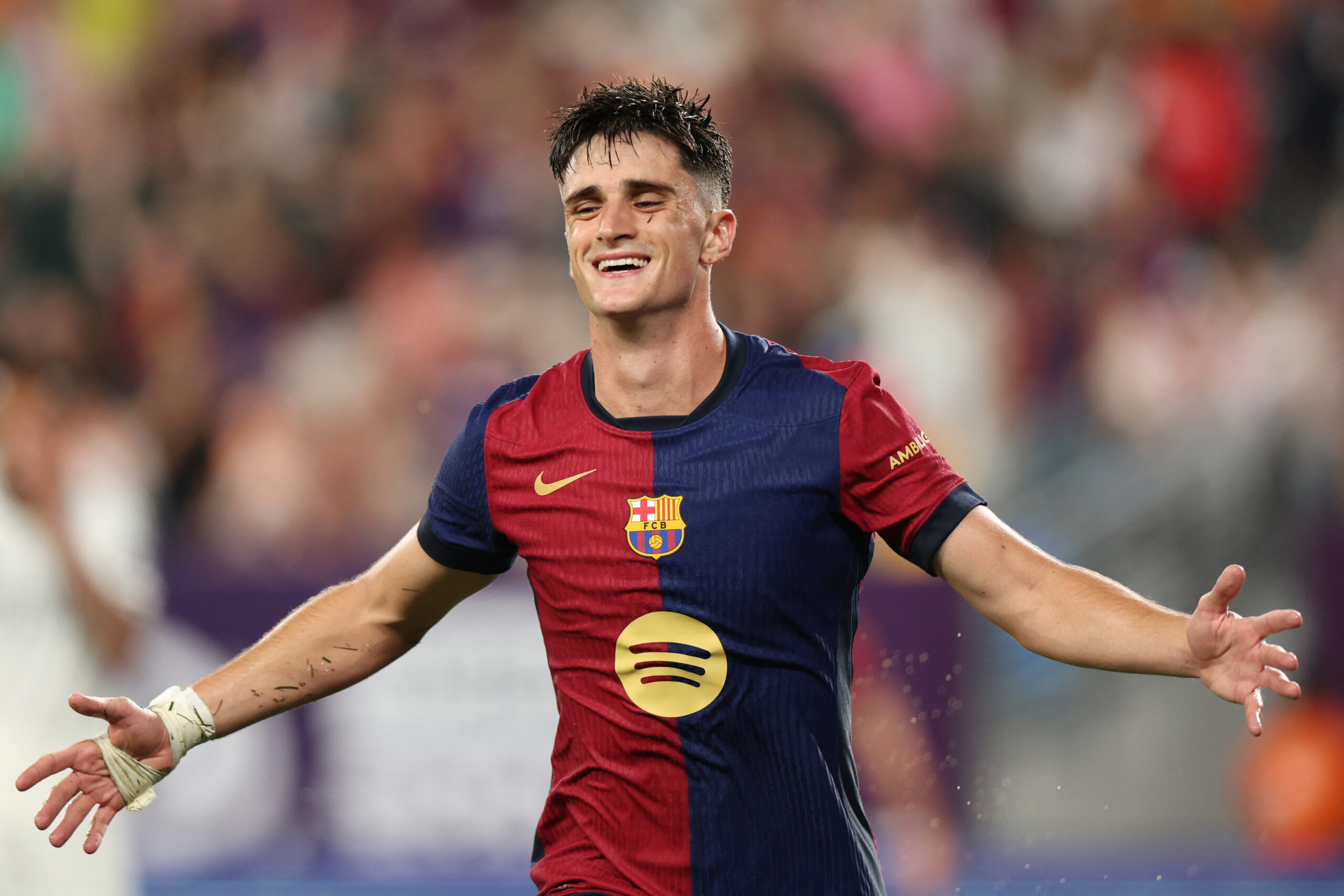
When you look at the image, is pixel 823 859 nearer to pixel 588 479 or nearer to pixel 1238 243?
pixel 588 479

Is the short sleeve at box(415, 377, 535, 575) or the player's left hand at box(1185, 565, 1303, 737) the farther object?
the short sleeve at box(415, 377, 535, 575)

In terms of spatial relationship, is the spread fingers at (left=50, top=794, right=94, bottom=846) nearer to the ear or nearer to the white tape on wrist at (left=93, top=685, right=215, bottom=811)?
the white tape on wrist at (left=93, top=685, right=215, bottom=811)

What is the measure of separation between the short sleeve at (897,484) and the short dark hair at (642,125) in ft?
2.29

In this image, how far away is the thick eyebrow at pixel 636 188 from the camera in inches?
140

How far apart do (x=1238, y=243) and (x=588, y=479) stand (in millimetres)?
7157

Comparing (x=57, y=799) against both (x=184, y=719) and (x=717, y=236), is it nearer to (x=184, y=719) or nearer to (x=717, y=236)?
(x=184, y=719)

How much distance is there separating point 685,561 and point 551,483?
39 cm

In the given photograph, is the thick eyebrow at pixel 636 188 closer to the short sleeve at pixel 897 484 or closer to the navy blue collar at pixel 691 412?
the navy blue collar at pixel 691 412

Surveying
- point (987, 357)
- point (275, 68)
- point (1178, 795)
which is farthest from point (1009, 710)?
point (275, 68)

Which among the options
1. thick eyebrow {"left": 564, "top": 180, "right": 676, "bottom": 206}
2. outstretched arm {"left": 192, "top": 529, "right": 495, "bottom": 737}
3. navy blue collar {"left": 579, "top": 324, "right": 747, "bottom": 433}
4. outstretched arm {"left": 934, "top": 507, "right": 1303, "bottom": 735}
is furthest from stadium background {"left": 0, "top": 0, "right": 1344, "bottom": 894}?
outstretched arm {"left": 934, "top": 507, "right": 1303, "bottom": 735}

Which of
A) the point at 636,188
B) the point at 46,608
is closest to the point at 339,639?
the point at 636,188

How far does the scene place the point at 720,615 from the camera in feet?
11.3

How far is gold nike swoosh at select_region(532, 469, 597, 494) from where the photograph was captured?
358cm

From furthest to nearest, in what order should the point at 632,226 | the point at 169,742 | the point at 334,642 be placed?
the point at 334,642
the point at 169,742
the point at 632,226
